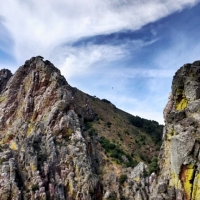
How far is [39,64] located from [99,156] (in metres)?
37.7

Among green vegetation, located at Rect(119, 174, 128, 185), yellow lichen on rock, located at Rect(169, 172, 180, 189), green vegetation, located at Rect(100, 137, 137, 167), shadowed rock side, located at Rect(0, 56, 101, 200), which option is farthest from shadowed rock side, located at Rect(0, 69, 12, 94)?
yellow lichen on rock, located at Rect(169, 172, 180, 189)

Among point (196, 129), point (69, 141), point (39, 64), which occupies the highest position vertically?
point (39, 64)

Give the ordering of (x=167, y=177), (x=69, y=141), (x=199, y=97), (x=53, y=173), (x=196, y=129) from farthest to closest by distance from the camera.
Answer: (x=69, y=141), (x=53, y=173), (x=199, y=97), (x=167, y=177), (x=196, y=129)

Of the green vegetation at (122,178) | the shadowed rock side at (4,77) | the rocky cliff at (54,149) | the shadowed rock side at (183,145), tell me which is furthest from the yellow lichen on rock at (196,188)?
the shadowed rock side at (4,77)

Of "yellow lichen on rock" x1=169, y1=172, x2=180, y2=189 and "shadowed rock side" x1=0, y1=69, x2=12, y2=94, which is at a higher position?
"shadowed rock side" x1=0, y1=69, x2=12, y2=94

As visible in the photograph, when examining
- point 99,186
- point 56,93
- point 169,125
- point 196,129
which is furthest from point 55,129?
point 196,129

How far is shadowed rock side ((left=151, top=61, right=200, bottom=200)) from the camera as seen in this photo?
2984 cm

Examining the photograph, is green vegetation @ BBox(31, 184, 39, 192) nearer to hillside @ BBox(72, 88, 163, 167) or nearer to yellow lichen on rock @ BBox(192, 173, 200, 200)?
hillside @ BBox(72, 88, 163, 167)

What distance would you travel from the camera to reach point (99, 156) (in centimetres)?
8556

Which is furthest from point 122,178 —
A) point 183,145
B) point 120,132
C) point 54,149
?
point 183,145

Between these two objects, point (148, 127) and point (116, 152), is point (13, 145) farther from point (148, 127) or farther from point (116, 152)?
point (148, 127)

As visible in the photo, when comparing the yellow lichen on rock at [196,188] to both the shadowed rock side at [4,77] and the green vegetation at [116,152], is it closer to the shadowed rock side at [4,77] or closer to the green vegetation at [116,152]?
the green vegetation at [116,152]

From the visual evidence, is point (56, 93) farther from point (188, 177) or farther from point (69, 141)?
point (188, 177)

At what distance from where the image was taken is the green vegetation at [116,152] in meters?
86.2
